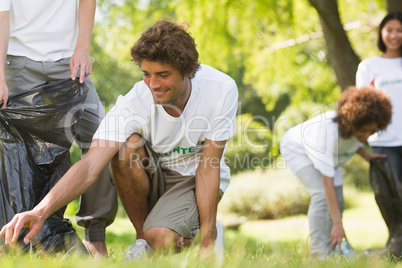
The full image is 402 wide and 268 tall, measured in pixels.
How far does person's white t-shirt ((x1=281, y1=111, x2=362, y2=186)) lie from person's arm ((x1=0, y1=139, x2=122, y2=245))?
1955 millimetres

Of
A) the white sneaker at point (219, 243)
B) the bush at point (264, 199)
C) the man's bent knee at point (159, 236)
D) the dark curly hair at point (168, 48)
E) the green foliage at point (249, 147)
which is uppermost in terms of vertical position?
the dark curly hair at point (168, 48)

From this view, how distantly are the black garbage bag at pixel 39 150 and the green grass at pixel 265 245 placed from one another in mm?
320

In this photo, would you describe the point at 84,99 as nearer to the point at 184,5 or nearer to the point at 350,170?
the point at 184,5

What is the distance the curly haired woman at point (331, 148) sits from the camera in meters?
4.26

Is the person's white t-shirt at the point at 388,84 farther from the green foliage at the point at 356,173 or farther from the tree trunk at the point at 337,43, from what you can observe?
the green foliage at the point at 356,173

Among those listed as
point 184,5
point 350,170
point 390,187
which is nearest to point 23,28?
point 390,187

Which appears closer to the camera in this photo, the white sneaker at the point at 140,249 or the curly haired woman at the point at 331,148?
the white sneaker at the point at 140,249

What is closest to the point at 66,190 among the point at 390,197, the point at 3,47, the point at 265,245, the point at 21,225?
the point at 21,225

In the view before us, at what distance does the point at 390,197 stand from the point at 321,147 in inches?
26.8

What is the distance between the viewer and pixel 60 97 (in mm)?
3271

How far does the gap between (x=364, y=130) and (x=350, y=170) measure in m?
8.65

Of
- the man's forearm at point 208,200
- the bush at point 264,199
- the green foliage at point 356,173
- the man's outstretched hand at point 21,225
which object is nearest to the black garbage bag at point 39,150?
the man's outstretched hand at point 21,225

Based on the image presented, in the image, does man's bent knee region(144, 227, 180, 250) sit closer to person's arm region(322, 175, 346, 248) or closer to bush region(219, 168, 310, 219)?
person's arm region(322, 175, 346, 248)

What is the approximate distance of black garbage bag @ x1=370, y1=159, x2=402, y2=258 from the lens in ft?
14.7
